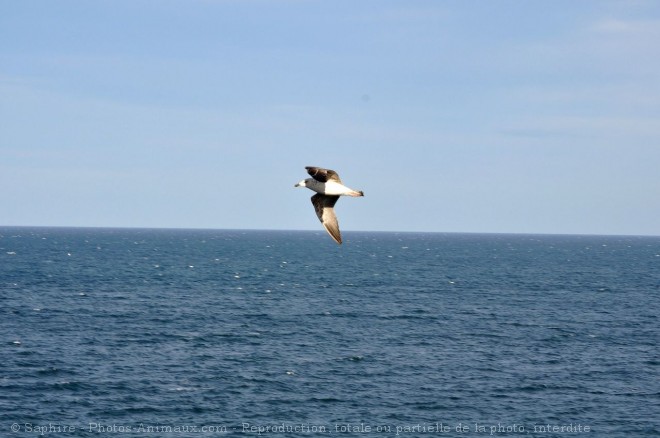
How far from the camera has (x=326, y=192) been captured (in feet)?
65.6

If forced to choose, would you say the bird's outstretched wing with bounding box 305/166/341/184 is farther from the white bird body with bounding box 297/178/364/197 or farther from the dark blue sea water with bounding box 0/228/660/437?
the dark blue sea water with bounding box 0/228/660/437

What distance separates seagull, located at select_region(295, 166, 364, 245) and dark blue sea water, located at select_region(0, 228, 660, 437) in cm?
4194

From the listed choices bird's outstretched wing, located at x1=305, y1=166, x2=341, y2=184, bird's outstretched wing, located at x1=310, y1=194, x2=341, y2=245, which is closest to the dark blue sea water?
bird's outstretched wing, located at x1=310, y1=194, x2=341, y2=245

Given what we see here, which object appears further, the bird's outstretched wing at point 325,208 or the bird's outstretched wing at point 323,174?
the bird's outstretched wing at point 325,208

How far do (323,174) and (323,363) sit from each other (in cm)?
6231

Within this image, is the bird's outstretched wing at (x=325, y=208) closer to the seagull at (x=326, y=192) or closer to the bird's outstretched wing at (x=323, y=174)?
the seagull at (x=326, y=192)

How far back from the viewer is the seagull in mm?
19922

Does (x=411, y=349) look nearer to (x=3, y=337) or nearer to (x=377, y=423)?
(x=377, y=423)

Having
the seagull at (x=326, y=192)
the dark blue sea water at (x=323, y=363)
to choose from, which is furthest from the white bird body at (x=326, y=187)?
the dark blue sea water at (x=323, y=363)

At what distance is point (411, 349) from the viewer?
8906 cm

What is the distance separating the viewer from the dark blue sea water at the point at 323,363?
61.7 meters

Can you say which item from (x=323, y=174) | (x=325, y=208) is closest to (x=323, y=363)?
(x=325, y=208)

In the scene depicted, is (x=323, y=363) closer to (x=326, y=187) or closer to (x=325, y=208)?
(x=325, y=208)

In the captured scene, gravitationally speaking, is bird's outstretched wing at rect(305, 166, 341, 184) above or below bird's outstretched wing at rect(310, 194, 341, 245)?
above
